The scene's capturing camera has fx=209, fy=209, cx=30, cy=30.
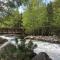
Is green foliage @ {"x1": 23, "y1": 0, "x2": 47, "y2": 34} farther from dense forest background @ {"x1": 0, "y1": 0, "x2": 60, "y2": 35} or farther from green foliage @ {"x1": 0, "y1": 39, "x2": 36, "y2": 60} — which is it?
green foliage @ {"x1": 0, "y1": 39, "x2": 36, "y2": 60}

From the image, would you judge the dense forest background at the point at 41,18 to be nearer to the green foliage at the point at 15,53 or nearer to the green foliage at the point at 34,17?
the green foliage at the point at 34,17

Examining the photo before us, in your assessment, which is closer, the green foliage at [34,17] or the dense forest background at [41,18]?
the dense forest background at [41,18]

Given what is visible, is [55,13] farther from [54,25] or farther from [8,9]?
[8,9]

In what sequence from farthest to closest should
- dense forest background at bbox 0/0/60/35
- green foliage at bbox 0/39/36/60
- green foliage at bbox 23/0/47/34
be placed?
green foliage at bbox 23/0/47/34 → dense forest background at bbox 0/0/60/35 → green foliage at bbox 0/39/36/60

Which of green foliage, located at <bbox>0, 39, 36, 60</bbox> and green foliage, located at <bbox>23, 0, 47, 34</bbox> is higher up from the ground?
green foliage, located at <bbox>23, 0, 47, 34</bbox>

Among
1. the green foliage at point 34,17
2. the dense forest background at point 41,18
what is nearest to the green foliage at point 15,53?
the dense forest background at point 41,18

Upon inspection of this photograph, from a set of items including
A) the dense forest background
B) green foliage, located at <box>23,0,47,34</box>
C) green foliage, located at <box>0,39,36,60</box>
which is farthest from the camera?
green foliage, located at <box>23,0,47,34</box>

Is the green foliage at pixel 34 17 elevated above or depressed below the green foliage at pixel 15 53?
above

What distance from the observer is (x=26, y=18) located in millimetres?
17359

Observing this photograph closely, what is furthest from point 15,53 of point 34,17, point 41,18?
point 34,17

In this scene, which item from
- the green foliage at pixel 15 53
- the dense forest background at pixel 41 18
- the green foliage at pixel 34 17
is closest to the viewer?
the green foliage at pixel 15 53

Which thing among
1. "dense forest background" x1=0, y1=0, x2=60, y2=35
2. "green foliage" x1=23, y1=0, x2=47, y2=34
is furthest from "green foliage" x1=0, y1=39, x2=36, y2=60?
"green foliage" x1=23, y1=0, x2=47, y2=34

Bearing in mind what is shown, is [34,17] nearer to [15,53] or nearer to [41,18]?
[41,18]

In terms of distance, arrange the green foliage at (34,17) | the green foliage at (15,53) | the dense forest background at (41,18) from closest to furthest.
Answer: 1. the green foliage at (15,53)
2. the dense forest background at (41,18)
3. the green foliage at (34,17)
